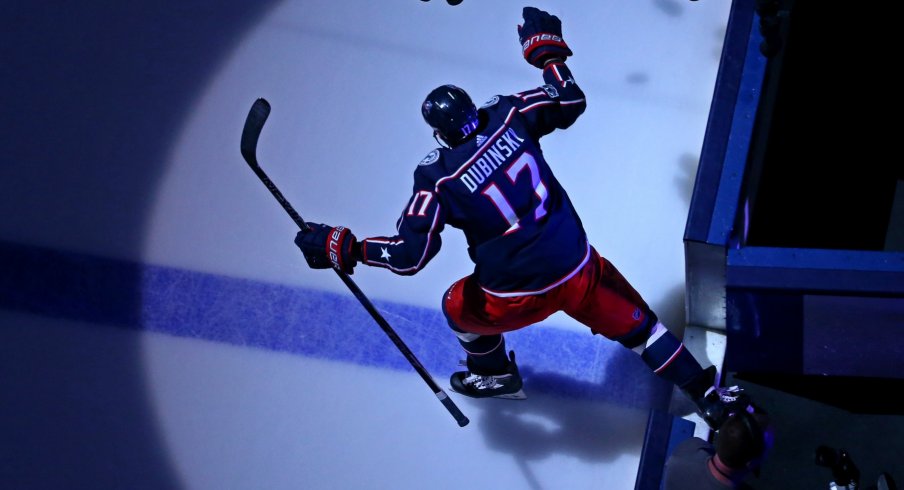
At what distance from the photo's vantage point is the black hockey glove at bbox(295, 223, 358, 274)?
2.71 m

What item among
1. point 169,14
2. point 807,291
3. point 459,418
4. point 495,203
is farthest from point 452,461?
point 169,14

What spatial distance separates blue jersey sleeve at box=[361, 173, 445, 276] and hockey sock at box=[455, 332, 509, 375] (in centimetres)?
45

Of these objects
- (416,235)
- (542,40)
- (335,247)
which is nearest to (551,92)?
(542,40)

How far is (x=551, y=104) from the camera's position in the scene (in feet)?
8.93

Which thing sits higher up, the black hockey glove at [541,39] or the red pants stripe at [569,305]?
the black hockey glove at [541,39]

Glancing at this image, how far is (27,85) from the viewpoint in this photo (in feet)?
13.3

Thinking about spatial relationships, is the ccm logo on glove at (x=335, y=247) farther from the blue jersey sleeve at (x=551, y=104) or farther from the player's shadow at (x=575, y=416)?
the player's shadow at (x=575, y=416)

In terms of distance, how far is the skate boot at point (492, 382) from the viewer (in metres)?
3.10

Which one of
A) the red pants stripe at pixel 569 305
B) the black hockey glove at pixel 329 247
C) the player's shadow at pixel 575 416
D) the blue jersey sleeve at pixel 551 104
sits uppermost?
the blue jersey sleeve at pixel 551 104

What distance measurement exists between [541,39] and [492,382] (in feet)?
3.64

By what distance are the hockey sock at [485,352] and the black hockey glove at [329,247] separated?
48 centimetres

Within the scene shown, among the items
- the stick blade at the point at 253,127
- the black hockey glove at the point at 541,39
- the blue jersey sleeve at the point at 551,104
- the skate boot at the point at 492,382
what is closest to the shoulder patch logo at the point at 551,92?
the blue jersey sleeve at the point at 551,104

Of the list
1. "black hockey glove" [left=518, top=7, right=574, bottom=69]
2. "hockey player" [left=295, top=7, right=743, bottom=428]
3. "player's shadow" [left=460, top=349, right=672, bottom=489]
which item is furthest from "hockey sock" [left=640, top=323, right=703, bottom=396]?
"black hockey glove" [left=518, top=7, right=574, bottom=69]

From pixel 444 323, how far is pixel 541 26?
113 cm
